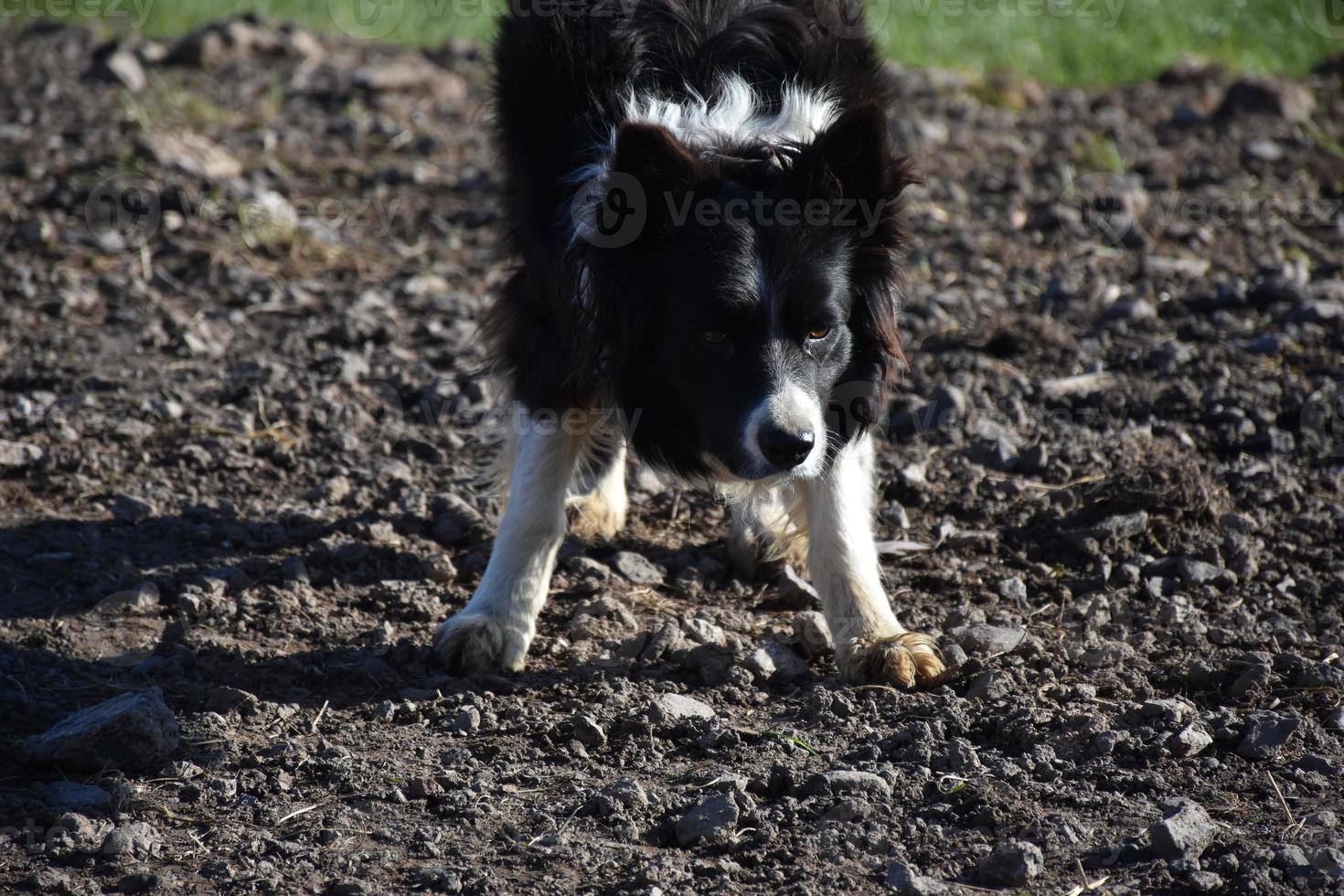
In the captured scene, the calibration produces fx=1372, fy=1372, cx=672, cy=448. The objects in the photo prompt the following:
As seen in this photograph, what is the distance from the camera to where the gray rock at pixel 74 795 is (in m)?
3.08

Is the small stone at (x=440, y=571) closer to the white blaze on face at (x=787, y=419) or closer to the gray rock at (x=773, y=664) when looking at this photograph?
the gray rock at (x=773, y=664)

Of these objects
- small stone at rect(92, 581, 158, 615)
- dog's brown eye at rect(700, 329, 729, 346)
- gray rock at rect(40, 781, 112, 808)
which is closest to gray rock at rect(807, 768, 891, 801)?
dog's brown eye at rect(700, 329, 729, 346)

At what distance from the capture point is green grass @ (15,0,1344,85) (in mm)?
9922

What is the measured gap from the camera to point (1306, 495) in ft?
15.3

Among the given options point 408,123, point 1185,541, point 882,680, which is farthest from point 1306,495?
point 408,123

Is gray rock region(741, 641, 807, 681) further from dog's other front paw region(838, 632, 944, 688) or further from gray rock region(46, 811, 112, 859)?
gray rock region(46, 811, 112, 859)

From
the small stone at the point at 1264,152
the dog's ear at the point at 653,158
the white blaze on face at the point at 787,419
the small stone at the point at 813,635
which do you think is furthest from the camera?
the small stone at the point at 1264,152

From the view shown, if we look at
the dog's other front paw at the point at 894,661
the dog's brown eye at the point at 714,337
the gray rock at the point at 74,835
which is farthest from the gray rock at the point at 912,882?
the gray rock at the point at 74,835

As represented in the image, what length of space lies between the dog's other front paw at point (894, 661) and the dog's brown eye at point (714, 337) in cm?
94

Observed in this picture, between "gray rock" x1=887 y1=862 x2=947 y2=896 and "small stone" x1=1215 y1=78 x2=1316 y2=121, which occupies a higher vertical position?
"small stone" x1=1215 y1=78 x2=1316 y2=121

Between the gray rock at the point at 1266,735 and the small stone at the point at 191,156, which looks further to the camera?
the small stone at the point at 191,156

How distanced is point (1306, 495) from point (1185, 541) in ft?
1.89

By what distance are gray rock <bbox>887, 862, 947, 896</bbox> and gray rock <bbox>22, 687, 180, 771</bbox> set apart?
5.63 feet

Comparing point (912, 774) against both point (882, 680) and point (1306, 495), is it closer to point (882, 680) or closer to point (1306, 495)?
point (882, 680)
